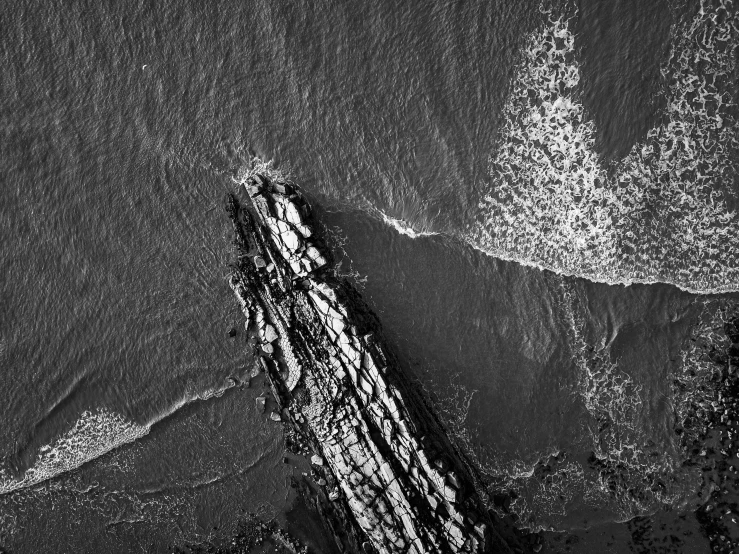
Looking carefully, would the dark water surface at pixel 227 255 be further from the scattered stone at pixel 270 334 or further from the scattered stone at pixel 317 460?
the scattered stone at pixel 317 460

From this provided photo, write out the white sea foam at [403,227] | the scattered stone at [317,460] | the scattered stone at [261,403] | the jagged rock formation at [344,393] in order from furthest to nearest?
the scattered stone at [261,403], the white sea foam at [403,227], the scattered stone at [317,460], the jagged rock formation at [344,393]

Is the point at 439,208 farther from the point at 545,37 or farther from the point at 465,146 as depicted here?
the point at 545,37

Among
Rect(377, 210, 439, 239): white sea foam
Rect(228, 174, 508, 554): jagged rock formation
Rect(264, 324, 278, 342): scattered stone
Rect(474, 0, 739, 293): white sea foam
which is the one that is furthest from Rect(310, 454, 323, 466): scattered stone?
Rect(474, 0, 739, 293): white sea foam

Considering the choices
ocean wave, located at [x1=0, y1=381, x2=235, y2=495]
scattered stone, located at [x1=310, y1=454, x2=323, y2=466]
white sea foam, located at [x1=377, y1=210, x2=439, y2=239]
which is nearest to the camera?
scattered stone, located at [x1=310, y1=454, x2=323, y2=466]

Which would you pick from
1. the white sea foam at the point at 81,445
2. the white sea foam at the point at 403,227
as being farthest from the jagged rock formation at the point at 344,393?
the white sea foam at the point at 81,445

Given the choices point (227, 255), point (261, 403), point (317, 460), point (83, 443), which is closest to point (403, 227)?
point (227, 255)

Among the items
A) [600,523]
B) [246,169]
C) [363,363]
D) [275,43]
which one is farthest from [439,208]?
[600,523]

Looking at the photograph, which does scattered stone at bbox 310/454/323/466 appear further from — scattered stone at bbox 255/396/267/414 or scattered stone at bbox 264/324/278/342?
scattered stone at bbox 264/324/278/342
